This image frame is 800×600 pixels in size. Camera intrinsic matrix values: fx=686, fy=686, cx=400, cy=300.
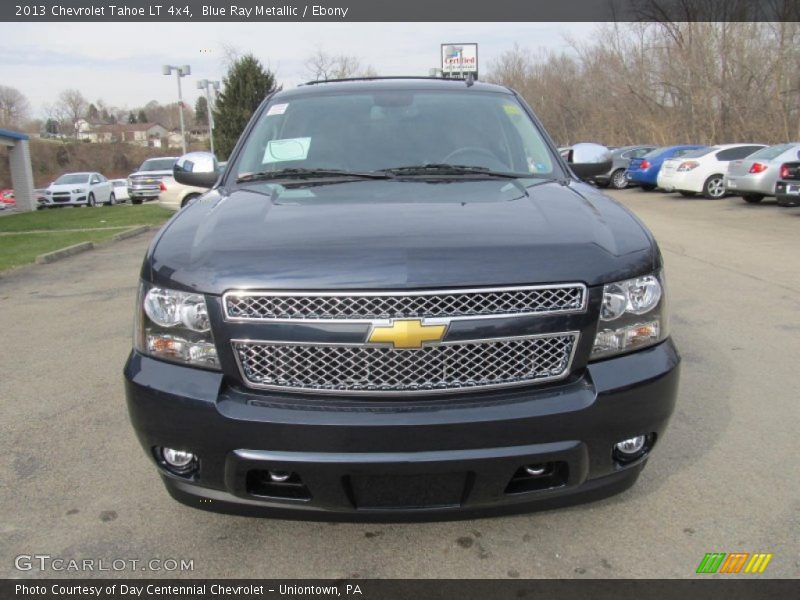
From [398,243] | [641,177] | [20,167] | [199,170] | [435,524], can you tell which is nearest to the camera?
[398,243]

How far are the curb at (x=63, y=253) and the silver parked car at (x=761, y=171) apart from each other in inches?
560

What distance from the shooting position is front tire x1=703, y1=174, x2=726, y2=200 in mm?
19281

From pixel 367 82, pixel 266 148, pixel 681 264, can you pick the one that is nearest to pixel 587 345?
pixel 266 148

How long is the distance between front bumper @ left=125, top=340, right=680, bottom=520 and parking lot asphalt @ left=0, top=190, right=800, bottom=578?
1.23 feet

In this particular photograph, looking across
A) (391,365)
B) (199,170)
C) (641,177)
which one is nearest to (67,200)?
(641,177)

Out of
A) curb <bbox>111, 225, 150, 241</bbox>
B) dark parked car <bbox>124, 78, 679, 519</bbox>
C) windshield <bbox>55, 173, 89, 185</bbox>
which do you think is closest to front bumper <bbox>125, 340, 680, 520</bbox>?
dark parked car <bbox>124, 78, 679, 519</bbox>

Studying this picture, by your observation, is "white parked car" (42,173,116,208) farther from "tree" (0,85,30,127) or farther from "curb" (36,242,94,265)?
"tree" (0,85,30,127)

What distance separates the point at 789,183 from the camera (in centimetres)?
1356

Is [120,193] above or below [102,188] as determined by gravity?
below

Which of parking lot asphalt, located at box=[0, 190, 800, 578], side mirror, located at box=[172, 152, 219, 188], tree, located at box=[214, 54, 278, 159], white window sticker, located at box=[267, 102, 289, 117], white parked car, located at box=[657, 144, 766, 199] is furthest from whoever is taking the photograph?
tree, located at box=[214, 54, 278, 159]

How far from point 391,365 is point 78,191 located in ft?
Answer: 102

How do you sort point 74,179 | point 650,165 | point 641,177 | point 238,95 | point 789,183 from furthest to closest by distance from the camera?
1. point 238,95
2. point 74,179
3. point 641,177
4. point 650,165
5. point 789,183

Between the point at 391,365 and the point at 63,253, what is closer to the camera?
the point at 391,365

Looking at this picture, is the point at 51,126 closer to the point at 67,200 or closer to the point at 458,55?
the point at 458,55
